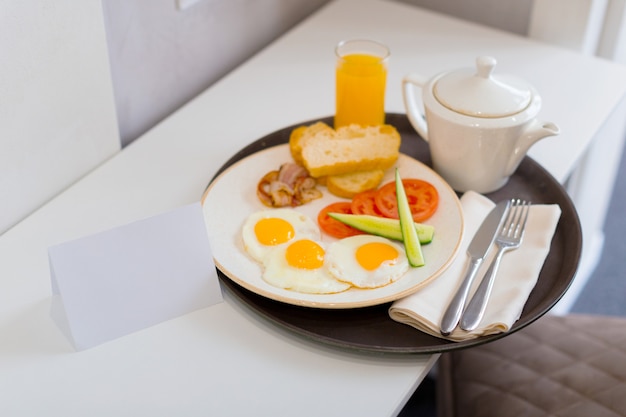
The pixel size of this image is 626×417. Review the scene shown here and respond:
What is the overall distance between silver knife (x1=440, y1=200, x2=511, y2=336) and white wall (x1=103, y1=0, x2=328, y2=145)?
0.64 metres

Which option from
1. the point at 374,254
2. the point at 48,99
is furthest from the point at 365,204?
A: the point at 48,99

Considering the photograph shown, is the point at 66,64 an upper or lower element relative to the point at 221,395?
upper

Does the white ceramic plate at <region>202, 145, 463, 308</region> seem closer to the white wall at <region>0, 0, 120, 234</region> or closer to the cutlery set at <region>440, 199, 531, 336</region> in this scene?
the cutlery set at <region>440, 199, 531, 336</region>

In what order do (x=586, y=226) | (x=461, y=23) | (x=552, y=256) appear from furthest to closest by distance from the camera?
(x=586, y=226)
(x=461, y=23)
(x=552, y=256)

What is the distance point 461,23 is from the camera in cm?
163

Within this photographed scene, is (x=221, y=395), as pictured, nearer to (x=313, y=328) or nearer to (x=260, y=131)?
(x=313, y=328)

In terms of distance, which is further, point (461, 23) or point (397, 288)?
point (461, 23)

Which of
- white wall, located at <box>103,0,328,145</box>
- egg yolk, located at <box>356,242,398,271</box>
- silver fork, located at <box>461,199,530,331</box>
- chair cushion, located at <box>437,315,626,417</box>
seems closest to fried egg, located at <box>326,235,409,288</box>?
egg yolk, located at <box>356,242,398,271</box>

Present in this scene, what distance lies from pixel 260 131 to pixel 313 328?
49 centimetres

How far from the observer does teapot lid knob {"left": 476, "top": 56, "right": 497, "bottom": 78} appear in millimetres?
1072

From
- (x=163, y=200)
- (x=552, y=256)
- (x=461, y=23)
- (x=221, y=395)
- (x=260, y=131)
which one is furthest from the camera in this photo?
(x=461, y=23)

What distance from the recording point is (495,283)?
3.20 feet

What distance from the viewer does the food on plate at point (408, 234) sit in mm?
966

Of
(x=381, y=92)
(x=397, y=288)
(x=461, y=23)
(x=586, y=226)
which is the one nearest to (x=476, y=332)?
(x=397, y=288)
